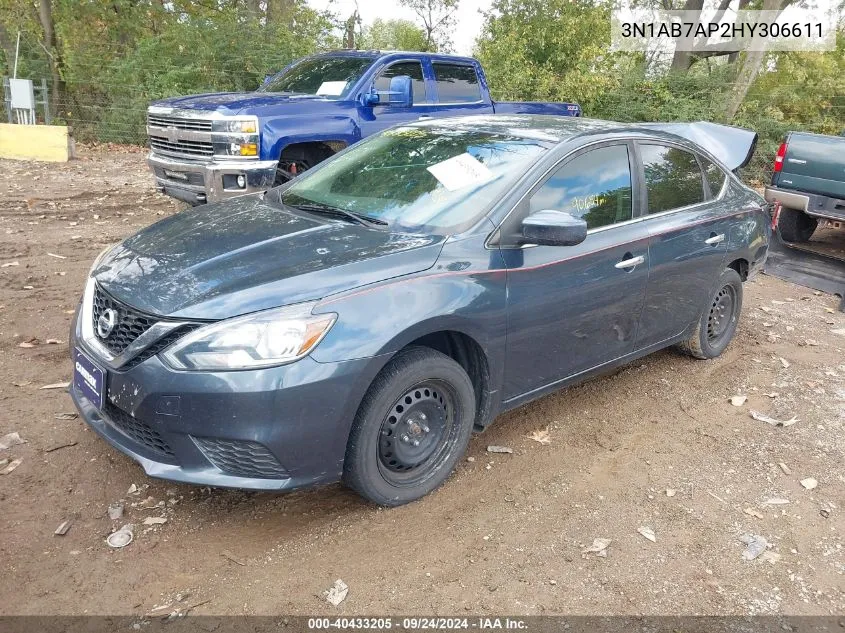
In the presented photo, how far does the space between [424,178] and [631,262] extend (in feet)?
4.17

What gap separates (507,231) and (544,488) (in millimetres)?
1298

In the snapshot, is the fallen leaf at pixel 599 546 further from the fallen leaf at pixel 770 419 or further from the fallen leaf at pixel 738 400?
the fallen leaf at pixel 738 400

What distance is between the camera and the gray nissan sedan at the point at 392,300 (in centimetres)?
274

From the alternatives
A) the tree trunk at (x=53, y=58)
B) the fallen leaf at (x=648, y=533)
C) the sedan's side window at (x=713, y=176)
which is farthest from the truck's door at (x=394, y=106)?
the tree trunk at (x=53, y=58)

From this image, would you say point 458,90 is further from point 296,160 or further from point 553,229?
point 553,229

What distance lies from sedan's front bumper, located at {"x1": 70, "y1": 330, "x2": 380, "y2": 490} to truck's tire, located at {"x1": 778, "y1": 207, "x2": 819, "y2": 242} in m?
7.33

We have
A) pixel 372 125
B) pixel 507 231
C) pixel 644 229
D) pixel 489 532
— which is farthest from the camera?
pixel 372 125

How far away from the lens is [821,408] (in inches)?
181

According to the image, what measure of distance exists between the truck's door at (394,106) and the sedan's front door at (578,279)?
409 centimetres

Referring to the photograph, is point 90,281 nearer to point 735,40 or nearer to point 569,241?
point 569,241

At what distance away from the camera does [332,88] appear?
7852 mm

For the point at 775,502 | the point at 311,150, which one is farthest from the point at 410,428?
the point at 311,150

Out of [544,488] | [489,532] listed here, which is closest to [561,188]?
[544,488]

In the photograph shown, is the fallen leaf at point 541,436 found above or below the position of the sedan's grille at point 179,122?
below
